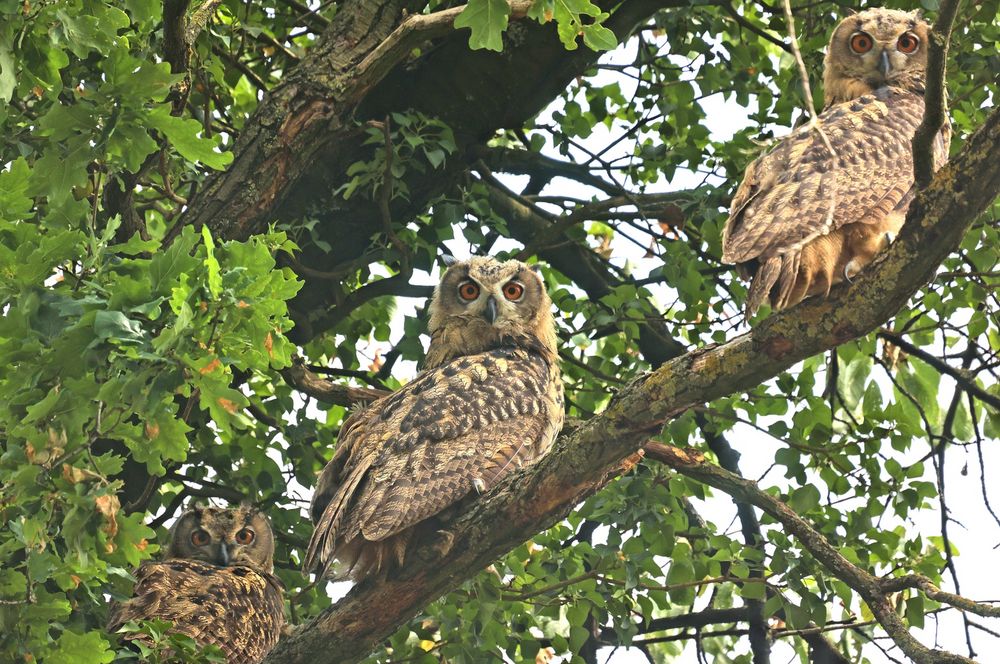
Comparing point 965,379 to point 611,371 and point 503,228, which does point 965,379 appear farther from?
point 503,228

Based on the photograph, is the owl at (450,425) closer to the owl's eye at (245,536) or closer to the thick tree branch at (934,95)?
the owl's eye at (245,536)

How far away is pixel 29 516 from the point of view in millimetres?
3156

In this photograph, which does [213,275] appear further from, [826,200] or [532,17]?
[826,200]

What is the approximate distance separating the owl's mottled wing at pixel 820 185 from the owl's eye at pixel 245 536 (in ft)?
9.96

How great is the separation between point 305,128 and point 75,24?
1.37 m

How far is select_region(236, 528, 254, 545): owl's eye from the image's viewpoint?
18.7ft

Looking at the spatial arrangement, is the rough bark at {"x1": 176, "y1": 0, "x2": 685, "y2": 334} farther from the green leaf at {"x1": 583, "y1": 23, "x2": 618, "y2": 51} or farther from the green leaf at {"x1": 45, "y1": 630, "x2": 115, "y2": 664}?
the green leaf at {"x1": 45, "y1": 630, "x2": 115, "y2": 664}

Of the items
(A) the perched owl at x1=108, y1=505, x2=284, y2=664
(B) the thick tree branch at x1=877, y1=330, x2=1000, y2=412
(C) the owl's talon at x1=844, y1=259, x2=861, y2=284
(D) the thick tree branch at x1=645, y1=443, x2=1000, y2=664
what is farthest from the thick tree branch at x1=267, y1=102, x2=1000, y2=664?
(B) the thick tree branch at x1=877, y1=330, x2=1000, y2=412

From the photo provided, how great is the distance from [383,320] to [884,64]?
2884mm

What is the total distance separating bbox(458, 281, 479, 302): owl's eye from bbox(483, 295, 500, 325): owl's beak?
0.31ft

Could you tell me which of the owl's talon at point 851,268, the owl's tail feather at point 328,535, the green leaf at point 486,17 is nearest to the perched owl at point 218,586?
the owl's tail feather at point 328,535

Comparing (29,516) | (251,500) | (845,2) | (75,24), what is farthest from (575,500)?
(845,2)

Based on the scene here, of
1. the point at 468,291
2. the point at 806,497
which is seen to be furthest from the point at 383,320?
the point at 806,497

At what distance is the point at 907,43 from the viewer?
15.9 ft
